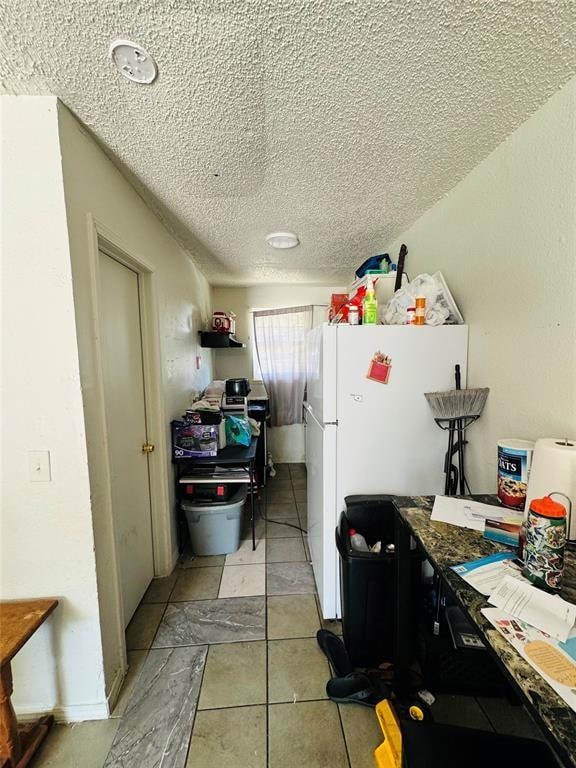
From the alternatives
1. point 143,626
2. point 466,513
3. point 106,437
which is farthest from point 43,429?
point 466,513

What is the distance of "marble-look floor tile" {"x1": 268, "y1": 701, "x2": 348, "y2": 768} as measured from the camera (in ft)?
3.67

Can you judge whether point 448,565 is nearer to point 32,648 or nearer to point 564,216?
point 564,216

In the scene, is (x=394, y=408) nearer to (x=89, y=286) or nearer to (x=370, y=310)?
(x=370, y=310)

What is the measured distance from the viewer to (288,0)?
0.75m

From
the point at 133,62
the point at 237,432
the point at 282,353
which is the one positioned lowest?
the point at 237,432

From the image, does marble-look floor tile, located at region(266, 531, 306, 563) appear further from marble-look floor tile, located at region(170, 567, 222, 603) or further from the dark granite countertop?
the dark granite countertop

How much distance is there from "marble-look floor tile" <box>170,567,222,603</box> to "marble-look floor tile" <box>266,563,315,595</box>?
0.35m

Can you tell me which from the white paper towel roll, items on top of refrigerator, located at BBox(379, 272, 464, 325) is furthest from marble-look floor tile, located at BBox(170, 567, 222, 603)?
items on top of refrigerator, located at BBox(379, 272, 464, 325)

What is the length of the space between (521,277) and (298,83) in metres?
1.07

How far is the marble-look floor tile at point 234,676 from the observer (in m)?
1.32

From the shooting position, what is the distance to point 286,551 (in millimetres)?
2328

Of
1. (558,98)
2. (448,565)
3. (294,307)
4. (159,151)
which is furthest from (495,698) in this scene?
(294,307)

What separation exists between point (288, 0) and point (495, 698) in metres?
2.52

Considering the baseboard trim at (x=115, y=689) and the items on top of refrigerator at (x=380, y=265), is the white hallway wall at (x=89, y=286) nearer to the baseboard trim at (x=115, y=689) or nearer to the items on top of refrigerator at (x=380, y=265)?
the baseboard trim at (x=115, y=689)
